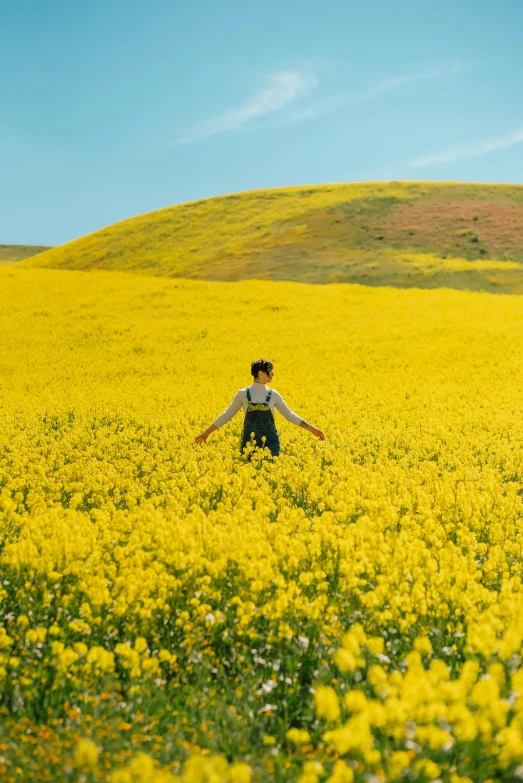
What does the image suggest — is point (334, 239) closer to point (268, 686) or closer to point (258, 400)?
point (258, 400)

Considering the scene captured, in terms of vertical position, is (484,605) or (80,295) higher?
(80,295)

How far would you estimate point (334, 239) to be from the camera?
5478 cm

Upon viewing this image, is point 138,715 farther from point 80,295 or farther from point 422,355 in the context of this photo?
point 80,295

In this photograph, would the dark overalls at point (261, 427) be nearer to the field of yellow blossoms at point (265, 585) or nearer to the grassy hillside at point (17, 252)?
the field of yellow blossoms at point (265, 585)

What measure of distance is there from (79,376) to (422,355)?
1061 centimetres

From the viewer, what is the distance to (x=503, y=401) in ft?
54.3

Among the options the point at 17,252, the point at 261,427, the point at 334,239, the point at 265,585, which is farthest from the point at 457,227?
the point at 17,252

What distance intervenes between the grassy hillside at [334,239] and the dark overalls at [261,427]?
33868mm

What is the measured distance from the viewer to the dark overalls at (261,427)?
10109mm

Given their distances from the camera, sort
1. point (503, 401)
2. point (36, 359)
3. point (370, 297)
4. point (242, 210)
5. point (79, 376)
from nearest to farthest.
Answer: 1. point (503, 401)
2. point (79, 376)
3. point (36, 359)
4. point (370, 297)
5. point (242, 210)

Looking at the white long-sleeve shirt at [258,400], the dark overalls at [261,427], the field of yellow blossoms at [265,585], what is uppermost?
the white long-sleeve shirt at [258,400]

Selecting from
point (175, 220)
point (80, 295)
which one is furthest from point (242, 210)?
point (80, 295)

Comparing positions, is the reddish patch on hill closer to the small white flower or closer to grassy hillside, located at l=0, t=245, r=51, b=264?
the small white flower

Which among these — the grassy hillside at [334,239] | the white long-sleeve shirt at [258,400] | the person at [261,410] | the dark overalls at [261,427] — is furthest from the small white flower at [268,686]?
the grassy hillside at [334,239]
